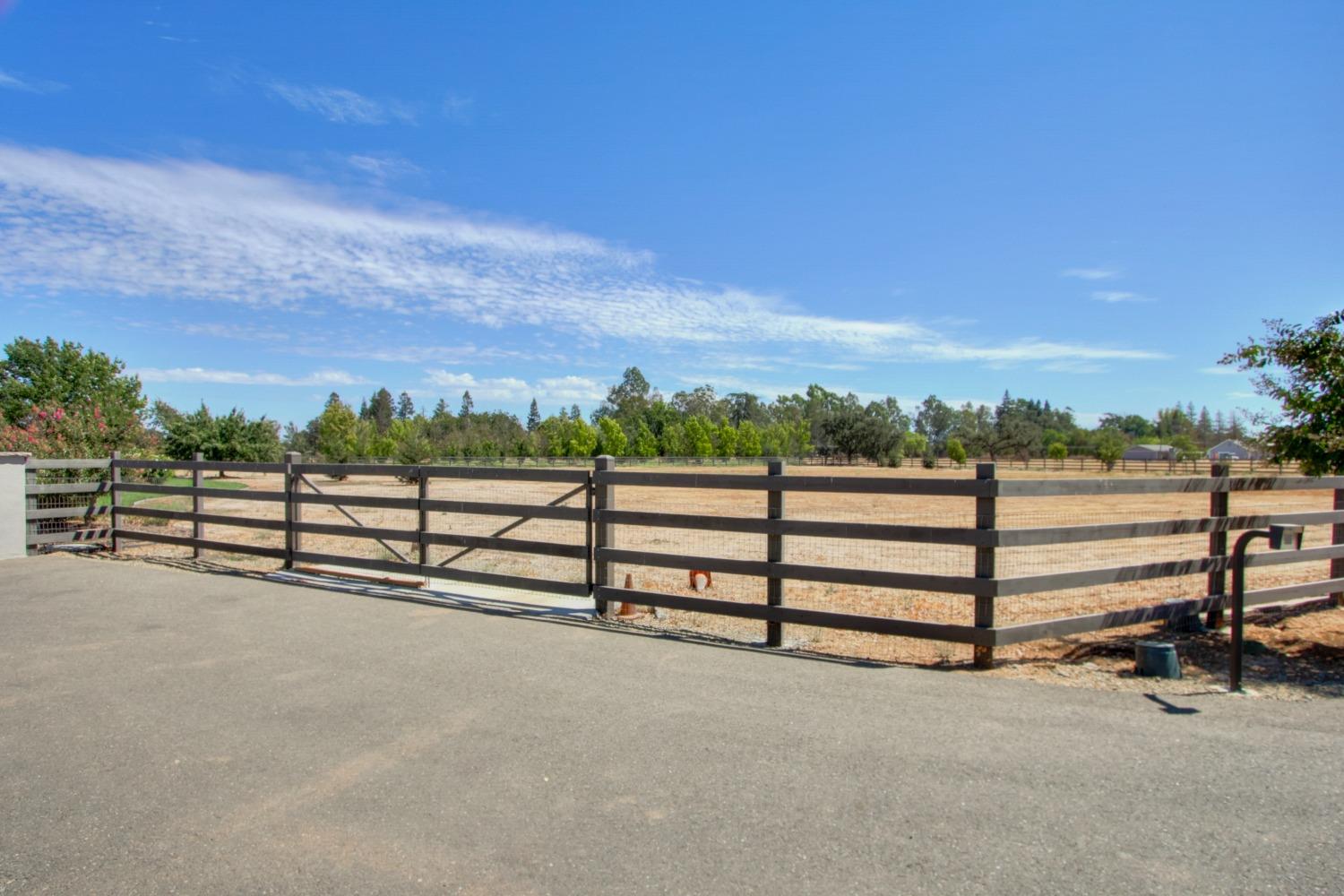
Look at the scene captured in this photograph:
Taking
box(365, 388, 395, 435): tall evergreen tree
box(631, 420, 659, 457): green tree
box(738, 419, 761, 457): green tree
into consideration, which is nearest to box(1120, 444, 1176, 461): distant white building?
box(738, 419, 761, 457): green tree

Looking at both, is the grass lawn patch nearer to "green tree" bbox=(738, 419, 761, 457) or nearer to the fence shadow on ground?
the fence shadow on ground

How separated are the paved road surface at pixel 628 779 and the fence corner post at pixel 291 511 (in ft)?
12.7

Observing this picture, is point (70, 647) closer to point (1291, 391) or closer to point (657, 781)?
point (657, 781)

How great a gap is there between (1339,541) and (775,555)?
233 inches

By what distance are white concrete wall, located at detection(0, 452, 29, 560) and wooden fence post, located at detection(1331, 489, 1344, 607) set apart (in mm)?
16161

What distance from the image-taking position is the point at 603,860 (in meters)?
3.03

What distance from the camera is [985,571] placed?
19.0ft

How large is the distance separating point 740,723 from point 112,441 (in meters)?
19.0

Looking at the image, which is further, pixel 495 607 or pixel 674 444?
pixel 674 444

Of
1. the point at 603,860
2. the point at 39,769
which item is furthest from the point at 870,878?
the point at 39,769

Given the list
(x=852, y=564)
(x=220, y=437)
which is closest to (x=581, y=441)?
(x=220, y=437)

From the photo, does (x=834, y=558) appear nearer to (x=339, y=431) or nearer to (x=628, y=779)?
(x=628, y=779)

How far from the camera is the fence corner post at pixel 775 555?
21.4 feet

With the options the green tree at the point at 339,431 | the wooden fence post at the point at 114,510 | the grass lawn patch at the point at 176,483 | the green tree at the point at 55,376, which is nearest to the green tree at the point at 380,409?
the green tree at the point at 339,431
